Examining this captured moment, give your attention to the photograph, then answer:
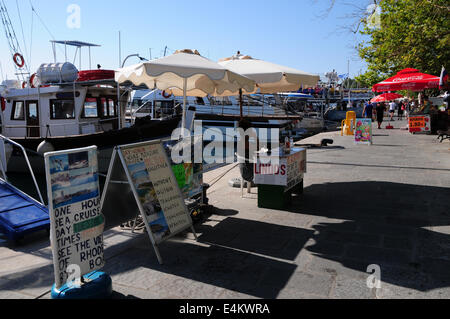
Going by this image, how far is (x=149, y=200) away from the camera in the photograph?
16.3 feet

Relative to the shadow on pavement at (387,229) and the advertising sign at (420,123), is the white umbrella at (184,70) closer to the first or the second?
the shadow on pavement at (387,229)

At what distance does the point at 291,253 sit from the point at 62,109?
11.9 meters

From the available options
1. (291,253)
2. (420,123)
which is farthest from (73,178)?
(420,123)

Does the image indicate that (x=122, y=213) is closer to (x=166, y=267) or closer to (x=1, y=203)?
(x=166, y=267)

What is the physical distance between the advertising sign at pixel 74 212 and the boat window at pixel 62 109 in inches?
436

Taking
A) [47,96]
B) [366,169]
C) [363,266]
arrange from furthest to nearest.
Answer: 1. [47,96]
2. [366,169]
3. [363,266]

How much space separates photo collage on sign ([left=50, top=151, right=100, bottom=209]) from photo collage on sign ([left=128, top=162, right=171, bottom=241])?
85cm

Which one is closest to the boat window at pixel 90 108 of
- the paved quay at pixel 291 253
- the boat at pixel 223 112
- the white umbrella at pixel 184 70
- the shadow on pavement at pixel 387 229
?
the white umbrella at pixel 184 70

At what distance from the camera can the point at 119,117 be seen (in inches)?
566

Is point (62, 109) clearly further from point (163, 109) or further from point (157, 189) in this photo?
point (163, 109)

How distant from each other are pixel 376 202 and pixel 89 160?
5.46 meters

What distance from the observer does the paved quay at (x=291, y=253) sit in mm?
3998

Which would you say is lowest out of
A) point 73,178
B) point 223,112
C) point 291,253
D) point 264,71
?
point 291,253

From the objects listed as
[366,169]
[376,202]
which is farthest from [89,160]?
[366,169]
